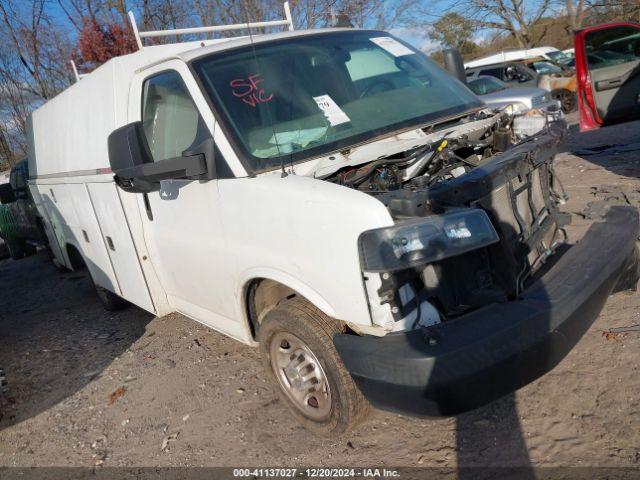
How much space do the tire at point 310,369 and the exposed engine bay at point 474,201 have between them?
51cm

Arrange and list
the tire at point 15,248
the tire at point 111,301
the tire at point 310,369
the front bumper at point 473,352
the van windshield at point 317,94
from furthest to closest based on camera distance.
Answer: the tire at point 15,248
the tire at point 111,301
the van windshield at point 317,94
the tire at point 310,369
the front bumper at point 473,352

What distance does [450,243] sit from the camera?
2.20 meters

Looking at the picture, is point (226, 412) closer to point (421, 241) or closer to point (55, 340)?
point (421, 241)

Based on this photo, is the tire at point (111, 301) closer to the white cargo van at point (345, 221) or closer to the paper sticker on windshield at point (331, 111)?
the white cargo van at point (345, 221)

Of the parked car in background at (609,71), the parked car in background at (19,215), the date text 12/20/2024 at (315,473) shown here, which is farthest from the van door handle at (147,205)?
the parked car in background at (609,71)

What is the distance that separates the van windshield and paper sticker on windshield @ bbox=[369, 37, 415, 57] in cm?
3

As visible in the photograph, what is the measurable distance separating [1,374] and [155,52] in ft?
8.88

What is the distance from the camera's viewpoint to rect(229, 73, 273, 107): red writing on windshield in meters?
3.07

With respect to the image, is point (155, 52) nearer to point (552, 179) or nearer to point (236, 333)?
point (236, 333)

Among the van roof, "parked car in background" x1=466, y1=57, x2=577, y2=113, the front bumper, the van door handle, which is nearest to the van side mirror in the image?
the van door handle

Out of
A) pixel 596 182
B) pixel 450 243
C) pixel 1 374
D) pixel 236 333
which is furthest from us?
pixel 596 182

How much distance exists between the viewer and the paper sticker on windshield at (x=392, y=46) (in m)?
3.94

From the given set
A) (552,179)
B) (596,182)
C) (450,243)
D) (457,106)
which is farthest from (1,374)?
(596,182)

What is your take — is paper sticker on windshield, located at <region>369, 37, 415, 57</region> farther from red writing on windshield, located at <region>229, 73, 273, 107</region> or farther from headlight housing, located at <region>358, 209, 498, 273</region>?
headlight housing, located at <region>358, 209, 498, 273</region>
